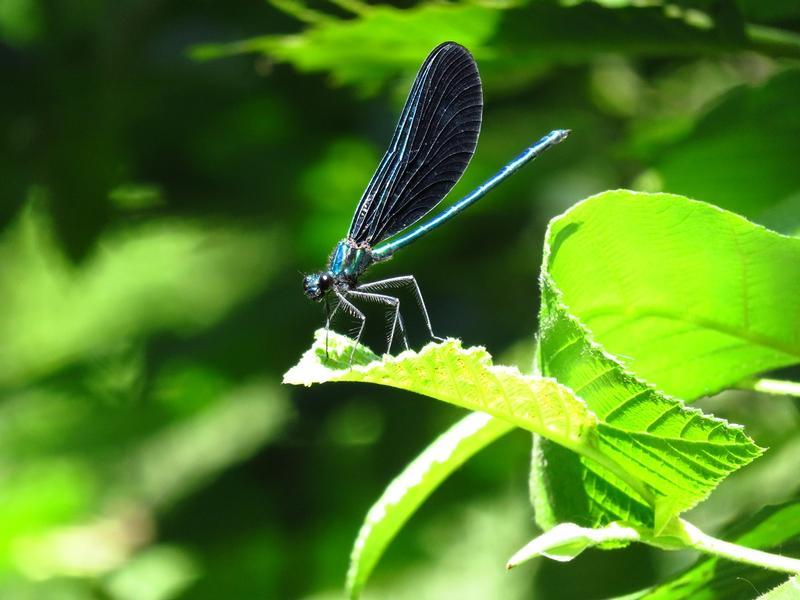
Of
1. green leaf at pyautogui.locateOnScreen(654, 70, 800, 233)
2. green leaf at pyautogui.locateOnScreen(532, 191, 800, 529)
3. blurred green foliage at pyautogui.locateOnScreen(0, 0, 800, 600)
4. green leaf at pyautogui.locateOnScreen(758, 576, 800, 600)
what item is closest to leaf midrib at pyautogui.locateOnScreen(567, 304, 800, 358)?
green leaf at pyautogui.locateOnScreen(532, 191, 800, 529)

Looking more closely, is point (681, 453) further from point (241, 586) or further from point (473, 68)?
point (241, 586)

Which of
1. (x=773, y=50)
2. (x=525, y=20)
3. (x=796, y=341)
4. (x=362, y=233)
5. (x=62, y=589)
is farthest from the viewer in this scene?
(x=62, y=589)

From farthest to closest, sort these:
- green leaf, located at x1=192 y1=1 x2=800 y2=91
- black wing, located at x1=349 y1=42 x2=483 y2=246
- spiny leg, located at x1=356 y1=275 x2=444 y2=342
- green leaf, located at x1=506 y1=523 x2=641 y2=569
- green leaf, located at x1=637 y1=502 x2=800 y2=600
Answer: black wing, located at x1=349 y1=42 x2=483 y2=246
spiny leg, located at x1=356 y1=275 x2=444 y2=342
green leaf, located at x1=192 y1=1 x2=800 y2=91
green leaf, located at x1=637 y1=502 x2=800 y2=600
green leaf, located at x1=506 y1=523 x2=641 y2=569

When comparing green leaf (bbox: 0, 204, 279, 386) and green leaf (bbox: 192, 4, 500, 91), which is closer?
green leaf (bbox: 192, 4, 500, 91)

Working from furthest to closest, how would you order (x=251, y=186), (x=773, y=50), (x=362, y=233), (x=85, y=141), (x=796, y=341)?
(x=251, y=186)
(x=85, y=141)
(x=362, y=233)
(x=773, y=50)
(x=796, y=341)

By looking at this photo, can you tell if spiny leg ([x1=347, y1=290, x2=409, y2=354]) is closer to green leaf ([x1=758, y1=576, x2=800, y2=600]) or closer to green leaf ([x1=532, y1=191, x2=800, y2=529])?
green leaf ([x1=532, y1=191, x2=800, y2=529])

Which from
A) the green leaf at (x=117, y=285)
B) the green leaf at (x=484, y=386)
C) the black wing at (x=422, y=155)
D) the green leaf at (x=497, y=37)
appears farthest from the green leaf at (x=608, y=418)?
the green leaf at (x=117, y=285)

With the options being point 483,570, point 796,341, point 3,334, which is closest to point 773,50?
point 796,341
